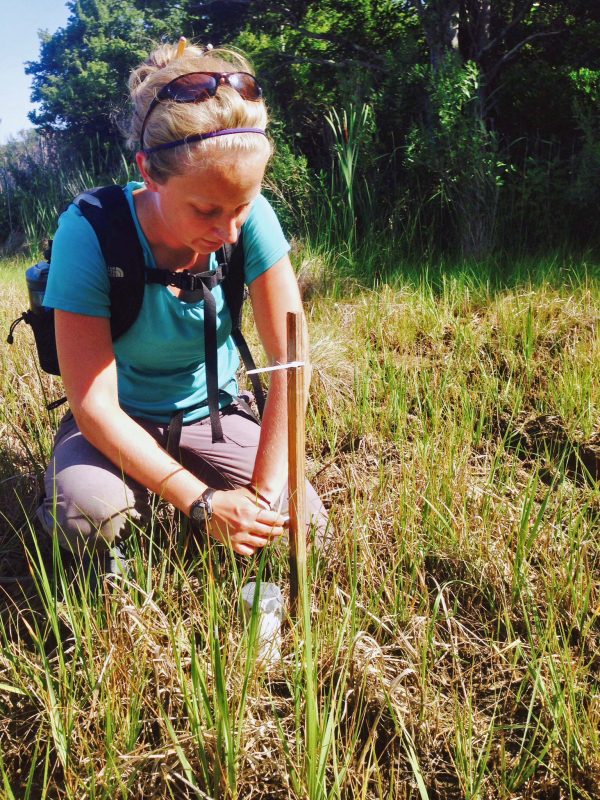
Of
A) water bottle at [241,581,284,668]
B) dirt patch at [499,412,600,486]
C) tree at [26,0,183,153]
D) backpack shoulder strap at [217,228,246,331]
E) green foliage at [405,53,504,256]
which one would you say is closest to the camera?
water bottle at [241,581,284,668]

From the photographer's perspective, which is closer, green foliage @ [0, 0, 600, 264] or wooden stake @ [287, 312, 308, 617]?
wooden stake @ [287, 312, 308, 617]

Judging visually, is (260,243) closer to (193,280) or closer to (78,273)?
(193,280)

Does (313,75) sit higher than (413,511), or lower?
higher

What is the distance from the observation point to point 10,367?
313 cm

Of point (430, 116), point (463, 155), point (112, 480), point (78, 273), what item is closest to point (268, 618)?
point (112, 480)

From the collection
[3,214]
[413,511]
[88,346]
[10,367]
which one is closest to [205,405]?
[88,346]

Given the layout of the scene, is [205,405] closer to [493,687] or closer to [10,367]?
[493,687]

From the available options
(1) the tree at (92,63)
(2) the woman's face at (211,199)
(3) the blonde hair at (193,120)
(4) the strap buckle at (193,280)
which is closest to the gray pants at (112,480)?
(4) the strap buckle at (193,280)

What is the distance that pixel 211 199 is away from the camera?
1547 mm

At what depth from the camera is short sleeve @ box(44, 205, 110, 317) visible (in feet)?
5.36

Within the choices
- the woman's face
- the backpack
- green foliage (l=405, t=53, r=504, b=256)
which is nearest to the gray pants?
the backpack

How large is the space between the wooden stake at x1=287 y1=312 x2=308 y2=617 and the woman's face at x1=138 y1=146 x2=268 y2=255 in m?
0.34

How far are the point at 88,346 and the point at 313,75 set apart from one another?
4869 millimetres

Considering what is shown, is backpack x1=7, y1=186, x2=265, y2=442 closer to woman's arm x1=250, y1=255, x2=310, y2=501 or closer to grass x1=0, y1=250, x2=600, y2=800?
woman's arm x1=250, y1=255, x2=310, y2=501
